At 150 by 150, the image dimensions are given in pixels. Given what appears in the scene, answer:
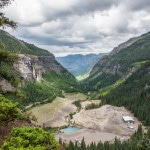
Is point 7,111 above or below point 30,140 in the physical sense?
above

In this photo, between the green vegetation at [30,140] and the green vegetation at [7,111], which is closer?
the green vegetation at [30,140]

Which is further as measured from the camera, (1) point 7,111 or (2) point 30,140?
(1) point 7,111

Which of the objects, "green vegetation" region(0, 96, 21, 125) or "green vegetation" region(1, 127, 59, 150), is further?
"green vegetation" region(0, 96, 21, 125)

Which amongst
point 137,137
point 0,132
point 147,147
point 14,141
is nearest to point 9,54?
point 14,141

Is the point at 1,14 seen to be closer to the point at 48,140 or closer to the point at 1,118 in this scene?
the point at 1,118

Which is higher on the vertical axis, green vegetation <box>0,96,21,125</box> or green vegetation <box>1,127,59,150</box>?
green vegetation <box>0,96,21,125</box>

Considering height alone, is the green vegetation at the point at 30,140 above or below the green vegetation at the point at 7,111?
below

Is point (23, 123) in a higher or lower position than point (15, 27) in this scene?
lower

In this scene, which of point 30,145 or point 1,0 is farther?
point 1,0
